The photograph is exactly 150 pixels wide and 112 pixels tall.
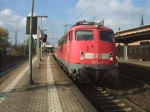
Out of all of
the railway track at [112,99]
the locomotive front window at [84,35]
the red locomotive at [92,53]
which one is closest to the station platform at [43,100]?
the railway track at [112,99]

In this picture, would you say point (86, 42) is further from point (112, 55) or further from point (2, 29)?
point (2, 29)

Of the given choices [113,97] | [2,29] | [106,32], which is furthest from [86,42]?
[2,29]

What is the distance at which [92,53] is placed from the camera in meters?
16.7

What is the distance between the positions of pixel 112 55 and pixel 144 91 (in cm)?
225

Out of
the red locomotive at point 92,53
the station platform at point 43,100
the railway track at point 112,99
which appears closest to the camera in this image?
the station platform at point 43,100

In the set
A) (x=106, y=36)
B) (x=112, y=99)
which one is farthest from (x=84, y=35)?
(x=112, y=99)

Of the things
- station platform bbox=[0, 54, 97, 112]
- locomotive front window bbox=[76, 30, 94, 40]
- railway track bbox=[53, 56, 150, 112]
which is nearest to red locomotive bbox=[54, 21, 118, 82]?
locomotive front window bbox=[76, 30, 94, 40]

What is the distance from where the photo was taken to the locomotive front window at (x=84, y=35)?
56.5 ft

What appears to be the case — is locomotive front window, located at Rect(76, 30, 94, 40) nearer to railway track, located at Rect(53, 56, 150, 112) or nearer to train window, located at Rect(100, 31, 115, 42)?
train window, located at Rect(100, 31, 115, 42)

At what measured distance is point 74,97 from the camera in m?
11.9

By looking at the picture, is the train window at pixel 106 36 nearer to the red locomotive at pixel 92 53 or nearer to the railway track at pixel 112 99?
the red locomotive at pixel 92 53

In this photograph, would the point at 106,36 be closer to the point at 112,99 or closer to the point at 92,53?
the point at 92,53

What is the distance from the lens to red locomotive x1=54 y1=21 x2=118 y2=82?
16.3 meters

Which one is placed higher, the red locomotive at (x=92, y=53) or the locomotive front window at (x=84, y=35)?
the locomotive front window at (x=84, y=35)
